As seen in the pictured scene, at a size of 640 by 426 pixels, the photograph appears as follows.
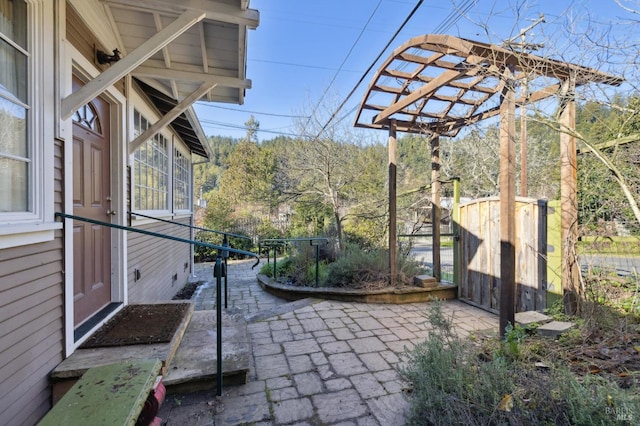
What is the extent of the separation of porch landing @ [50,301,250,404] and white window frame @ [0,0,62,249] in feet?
2.62

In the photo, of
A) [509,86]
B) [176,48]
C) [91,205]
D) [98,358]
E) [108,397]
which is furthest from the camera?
[176,48]

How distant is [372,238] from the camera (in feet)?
21.6

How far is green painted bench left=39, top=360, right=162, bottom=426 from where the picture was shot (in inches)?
39.7

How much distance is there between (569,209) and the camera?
2.93 m

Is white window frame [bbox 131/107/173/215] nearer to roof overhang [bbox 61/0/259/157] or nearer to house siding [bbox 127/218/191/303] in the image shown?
house siding [bbox 127/218/191/303]

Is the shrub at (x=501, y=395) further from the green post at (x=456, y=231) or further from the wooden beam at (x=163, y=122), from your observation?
Answer: the wooden beam at (x=163, y=122)

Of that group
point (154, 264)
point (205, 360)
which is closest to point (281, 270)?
point (154, 264)

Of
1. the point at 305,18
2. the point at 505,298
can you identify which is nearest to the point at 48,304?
the point at 505,298

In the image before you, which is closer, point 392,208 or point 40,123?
point 40,123

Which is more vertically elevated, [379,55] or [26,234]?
[379,55]

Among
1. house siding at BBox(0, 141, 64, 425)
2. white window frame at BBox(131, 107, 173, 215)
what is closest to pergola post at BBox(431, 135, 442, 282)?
white window frame at BBox(131, 107, 173, 215)


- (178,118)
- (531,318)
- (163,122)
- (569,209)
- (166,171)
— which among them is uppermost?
(178,118)

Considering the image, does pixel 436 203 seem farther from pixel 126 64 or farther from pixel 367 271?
pixel 126 64

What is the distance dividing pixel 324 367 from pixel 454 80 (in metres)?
3.12
